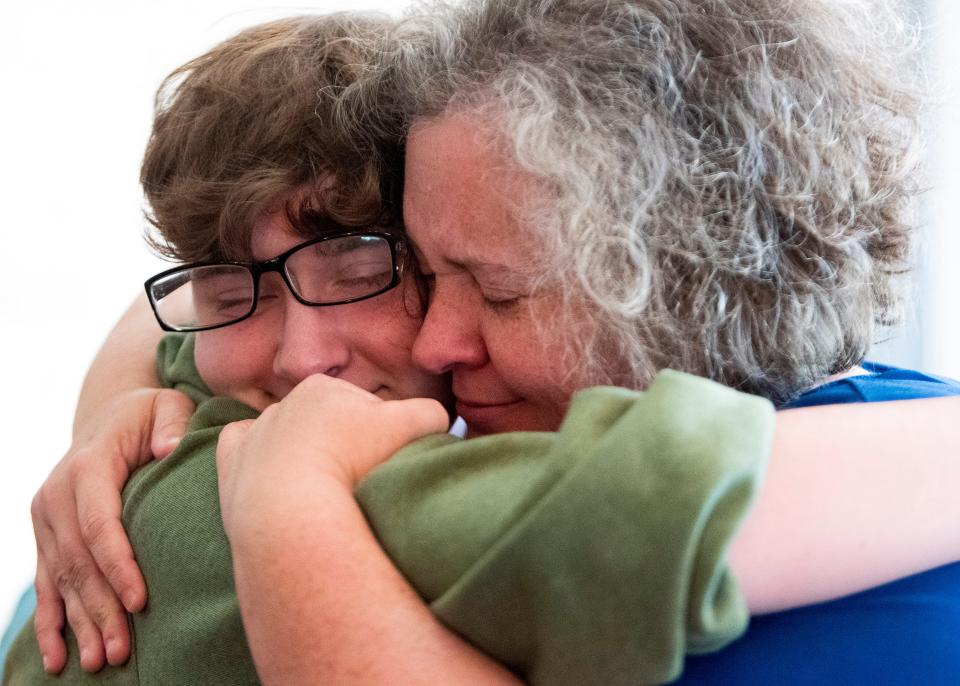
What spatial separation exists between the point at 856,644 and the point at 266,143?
1053 millimetres

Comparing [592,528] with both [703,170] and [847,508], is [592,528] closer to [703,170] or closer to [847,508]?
[847,508]

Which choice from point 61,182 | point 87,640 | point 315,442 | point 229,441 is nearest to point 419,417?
point 315,442

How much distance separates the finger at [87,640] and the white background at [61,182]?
7.36 feet

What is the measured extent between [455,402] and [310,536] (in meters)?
0.74

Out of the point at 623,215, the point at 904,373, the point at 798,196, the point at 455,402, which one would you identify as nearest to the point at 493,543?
the point at 623,215

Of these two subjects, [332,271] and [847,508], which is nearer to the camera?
[847,508]

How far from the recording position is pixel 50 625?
143 cm

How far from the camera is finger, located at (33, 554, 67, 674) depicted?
139 cm

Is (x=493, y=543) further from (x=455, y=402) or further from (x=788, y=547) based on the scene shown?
(x=455, y=402)

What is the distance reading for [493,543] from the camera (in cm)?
81

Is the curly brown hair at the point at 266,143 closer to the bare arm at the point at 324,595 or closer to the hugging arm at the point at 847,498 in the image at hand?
the bare arm at the point at 324,595

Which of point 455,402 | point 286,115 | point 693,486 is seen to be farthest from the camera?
point 455,402

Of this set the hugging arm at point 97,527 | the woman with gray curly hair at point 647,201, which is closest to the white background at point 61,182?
the hugging arm at point 97,527

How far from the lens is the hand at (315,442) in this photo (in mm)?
942
